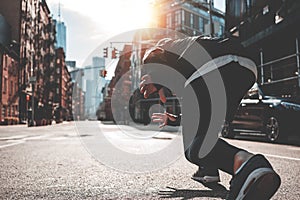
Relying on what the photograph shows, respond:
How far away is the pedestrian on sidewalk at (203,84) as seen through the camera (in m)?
2.76

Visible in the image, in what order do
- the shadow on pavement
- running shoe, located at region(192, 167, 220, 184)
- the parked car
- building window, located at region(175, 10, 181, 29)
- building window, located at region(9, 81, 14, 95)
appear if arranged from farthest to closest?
building window, located at region(175, 10, 181, 29)
building window, located at region(9, 81, 14, 95)
the parked car
running shoe, located at region(192, 167, 220, 184)
the shadow on pavement

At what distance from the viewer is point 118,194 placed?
3199 millimetres

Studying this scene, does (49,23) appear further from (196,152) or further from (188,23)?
(196,152)

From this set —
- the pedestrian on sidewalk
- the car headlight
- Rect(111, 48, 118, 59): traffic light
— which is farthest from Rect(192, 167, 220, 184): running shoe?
Rect(111, 48, 118, 59): traffic light

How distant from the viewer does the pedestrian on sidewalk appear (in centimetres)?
276

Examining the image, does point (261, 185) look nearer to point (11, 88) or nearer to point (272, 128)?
point (272, 128)

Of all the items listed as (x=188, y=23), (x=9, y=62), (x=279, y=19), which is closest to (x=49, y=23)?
(x=188, y=23)

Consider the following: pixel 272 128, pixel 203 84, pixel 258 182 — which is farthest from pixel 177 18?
pixel 258 182

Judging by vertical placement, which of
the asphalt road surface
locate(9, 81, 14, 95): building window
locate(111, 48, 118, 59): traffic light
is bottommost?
the asphalt road surface

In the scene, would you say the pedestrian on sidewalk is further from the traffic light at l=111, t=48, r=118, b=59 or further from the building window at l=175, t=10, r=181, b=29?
the building window at l=175, t=10, r=181, b=29

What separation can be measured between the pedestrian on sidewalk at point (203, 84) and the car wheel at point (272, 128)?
24.7 feet

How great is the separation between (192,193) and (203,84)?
0.99m

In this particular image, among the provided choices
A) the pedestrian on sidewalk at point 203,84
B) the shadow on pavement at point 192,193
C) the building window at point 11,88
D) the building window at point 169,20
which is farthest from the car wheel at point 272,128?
the building window at point 169,20

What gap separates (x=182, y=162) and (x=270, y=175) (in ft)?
11.9
